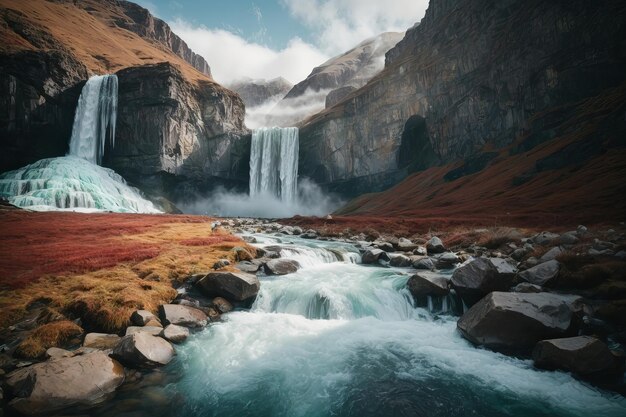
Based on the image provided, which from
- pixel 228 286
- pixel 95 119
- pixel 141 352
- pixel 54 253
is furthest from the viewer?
pixel 95 119

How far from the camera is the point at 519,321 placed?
8.85m

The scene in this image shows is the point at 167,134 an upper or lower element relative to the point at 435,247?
upper

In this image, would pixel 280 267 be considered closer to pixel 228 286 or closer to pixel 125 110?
pixel 228 286

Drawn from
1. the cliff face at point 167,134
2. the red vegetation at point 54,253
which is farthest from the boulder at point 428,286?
the cliff face at point 167,134

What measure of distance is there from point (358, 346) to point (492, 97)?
3273 inches

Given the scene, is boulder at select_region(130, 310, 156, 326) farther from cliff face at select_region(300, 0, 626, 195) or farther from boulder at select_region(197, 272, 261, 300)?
cliff face at select_region(300, 0, 626, 195)

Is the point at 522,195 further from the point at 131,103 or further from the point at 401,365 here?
the point at 131,103

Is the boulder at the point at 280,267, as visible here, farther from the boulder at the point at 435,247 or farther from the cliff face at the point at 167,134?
the cliff face at the point at 167,134

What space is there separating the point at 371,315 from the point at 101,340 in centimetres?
969

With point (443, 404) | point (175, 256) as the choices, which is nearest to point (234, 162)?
point (175, 256)

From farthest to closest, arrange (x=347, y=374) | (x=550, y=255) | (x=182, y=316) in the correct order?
(x=550, y=255) → (x=182, y=316) → (x=347, y=374)

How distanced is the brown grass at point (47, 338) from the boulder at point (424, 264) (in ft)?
54.4

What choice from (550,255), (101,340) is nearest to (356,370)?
(101,340)

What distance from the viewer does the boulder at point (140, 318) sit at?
10086mm
